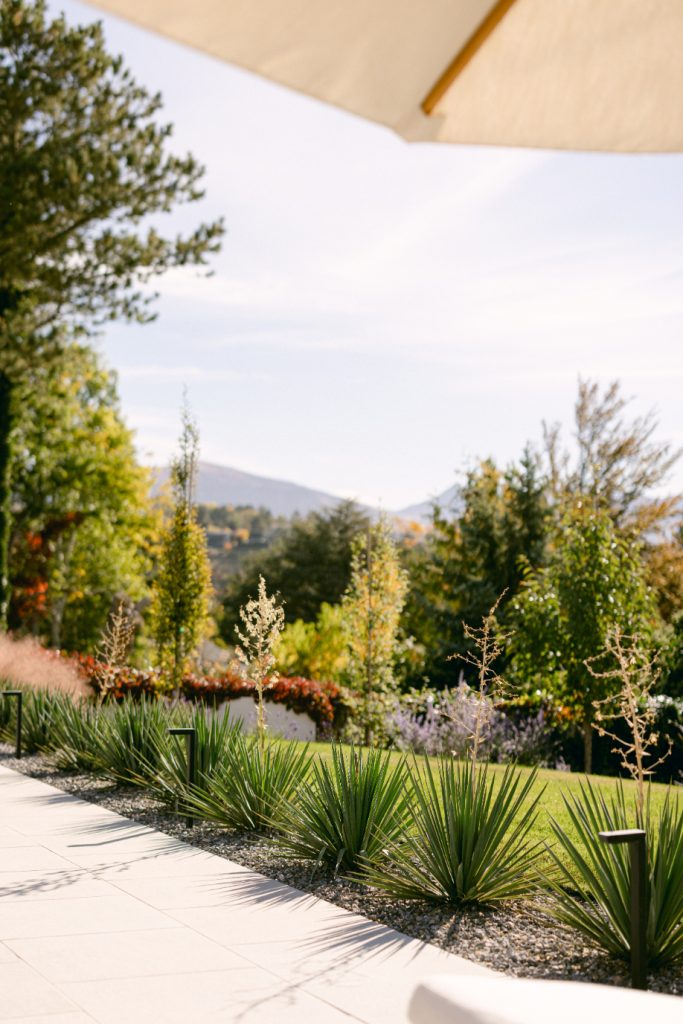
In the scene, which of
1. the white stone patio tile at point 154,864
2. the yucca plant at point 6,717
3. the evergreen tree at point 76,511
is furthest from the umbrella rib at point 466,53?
the evergreen tree at point 76,511

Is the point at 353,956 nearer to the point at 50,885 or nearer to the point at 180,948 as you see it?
the point at 180,948

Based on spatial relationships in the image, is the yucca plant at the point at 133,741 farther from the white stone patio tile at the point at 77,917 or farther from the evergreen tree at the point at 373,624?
the evergreen tree at the point at 373,624

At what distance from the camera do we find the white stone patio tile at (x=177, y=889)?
559cm

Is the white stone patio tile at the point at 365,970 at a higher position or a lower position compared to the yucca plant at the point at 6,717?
higher

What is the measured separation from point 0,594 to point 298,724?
1023 cm

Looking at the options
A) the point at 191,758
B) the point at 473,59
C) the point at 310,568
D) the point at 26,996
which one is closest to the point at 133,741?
the point at 191,758

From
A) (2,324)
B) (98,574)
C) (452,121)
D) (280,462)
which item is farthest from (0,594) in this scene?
(280,462)

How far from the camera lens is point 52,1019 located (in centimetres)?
379

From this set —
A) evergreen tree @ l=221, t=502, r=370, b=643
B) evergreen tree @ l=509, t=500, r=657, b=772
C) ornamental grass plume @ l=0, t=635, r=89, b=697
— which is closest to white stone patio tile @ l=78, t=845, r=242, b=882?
ornamental grass plume @ l=0, t=635, r=89, b=697

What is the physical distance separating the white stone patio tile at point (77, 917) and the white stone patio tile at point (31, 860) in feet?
2.57

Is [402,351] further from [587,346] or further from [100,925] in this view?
[100,925]

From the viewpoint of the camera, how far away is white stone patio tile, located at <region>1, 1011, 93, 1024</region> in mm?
3756

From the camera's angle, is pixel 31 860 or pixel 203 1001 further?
pixel 31 860

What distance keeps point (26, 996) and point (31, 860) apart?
101 inches
